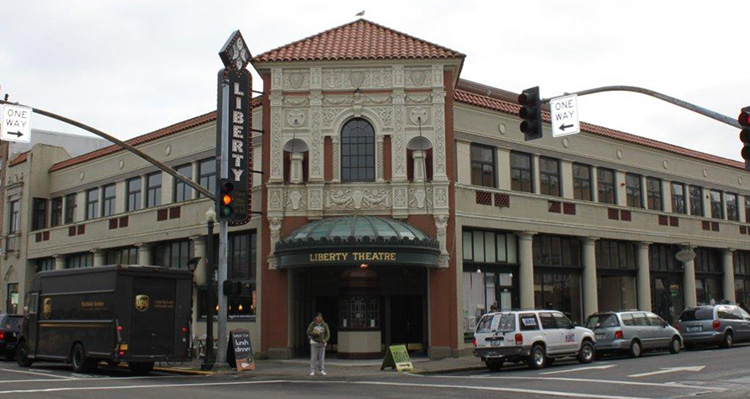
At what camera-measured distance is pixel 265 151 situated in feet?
92.8

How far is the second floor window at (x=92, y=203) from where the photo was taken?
3972 centimetres

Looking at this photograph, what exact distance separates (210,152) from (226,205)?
9.84 m

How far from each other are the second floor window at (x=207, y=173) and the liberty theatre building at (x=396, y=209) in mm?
212

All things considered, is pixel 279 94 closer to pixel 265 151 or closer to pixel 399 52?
pixel 265 151

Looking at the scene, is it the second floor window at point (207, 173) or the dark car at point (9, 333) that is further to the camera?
the second floor window at point (207, 173)

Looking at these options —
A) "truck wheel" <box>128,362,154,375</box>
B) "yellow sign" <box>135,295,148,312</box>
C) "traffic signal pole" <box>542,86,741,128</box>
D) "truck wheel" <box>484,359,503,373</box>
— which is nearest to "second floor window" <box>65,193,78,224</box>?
"truck wheel" <box>128,362,154,375</box>

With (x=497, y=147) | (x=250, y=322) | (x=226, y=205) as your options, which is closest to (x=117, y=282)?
(x=226, y=205)

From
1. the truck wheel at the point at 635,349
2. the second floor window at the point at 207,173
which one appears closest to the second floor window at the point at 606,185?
the truck wheel at the point at 635,349

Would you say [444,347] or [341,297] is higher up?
[341,297]

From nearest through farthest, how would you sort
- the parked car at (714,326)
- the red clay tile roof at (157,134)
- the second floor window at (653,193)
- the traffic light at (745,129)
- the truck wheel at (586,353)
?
the traffic light at (745,129) → the truck wheel at (586,353) → the parked car at (714,326) → the red clay tile roof at (157,134) → the second floor window at (653,193)

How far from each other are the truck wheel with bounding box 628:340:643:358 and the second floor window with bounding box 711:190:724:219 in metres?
17.8

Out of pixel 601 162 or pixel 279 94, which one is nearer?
pixel 279 94

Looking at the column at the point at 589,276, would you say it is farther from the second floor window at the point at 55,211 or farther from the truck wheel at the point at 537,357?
the second floor window at the point at 55,211

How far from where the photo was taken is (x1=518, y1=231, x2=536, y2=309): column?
101 ft
